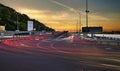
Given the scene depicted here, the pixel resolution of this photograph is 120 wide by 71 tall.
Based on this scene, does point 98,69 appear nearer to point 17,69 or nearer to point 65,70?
point 65,70

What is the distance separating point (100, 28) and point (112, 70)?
106471mm

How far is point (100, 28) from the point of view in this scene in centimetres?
12088

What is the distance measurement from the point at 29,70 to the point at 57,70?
4.03 feet

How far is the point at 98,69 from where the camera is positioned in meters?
15.5

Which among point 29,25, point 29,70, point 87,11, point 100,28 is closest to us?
point 29,70

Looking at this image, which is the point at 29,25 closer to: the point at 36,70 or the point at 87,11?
the point at 87,11

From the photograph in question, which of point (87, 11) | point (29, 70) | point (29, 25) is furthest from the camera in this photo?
point (29, 25)

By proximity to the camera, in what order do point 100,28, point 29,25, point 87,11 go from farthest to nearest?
point 100,28 < point 29,25 < point 87,11

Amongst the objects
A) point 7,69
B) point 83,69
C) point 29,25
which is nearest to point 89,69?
point 83,69

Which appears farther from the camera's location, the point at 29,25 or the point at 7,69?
the point at 29,25

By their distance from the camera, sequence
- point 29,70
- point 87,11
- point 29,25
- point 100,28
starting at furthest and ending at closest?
point 100,28 < point 29,25 < point 87,11 < point 29,70

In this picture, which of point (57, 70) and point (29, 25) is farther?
point (29, 25)

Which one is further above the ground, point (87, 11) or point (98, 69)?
point (87, 11)

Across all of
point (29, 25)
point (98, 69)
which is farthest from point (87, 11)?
point (98, 69)
